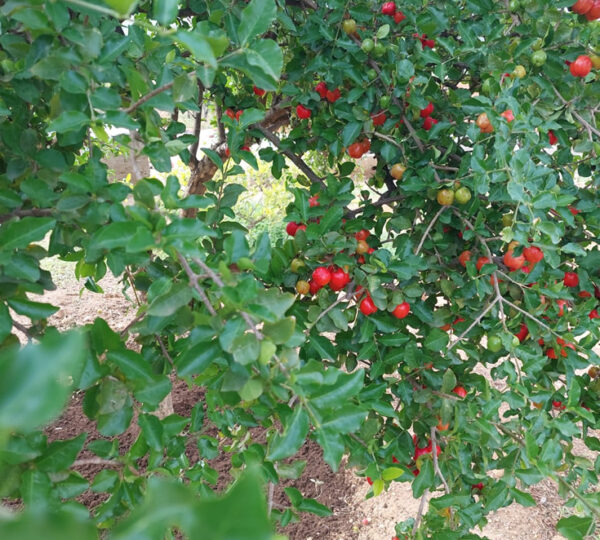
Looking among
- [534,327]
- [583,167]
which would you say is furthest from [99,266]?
[583,167]

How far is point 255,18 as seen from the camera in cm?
62

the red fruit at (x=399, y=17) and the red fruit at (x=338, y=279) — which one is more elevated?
the red fruit at (x=399, y=17)

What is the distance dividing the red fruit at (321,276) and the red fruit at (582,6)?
0.88 meters

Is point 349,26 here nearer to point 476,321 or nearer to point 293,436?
point 476,321

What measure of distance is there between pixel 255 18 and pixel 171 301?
15.0 inches

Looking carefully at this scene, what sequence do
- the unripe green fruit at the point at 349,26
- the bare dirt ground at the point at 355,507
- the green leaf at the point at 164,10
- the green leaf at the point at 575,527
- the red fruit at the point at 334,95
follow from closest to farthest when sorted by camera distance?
the green leaf at the point at 164,10 → the green leaf at the point at 575,527 → the unripe green fruit at the point at 349,26 → the red fruit at the point at 334,95 → the bare dirt ground at the point at 355,507

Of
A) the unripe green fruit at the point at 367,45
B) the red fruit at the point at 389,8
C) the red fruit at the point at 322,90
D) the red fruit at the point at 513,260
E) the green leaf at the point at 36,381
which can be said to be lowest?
the red fruit at the point at 513,260

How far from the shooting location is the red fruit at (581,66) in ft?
3.84

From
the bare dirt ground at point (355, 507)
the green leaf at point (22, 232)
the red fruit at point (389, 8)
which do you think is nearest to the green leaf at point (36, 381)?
the green leaf at point (22, 232)

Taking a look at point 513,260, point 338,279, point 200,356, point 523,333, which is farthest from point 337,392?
point 523,333

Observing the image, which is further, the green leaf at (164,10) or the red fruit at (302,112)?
the red fruit at (302,112)

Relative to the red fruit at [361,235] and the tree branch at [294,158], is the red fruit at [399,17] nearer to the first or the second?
the tree branch at [294,158]

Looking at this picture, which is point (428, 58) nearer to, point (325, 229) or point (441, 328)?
point (325, 229)

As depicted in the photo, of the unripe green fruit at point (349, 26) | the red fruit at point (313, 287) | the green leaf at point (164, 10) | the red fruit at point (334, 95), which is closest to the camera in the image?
the green leaf at point (164, 10)
